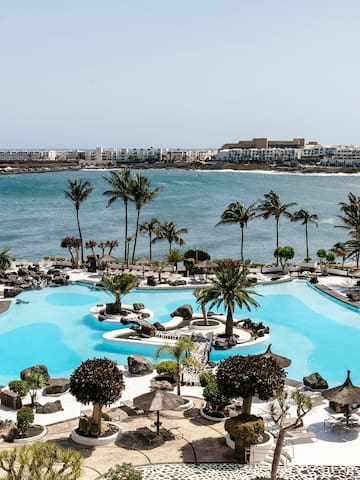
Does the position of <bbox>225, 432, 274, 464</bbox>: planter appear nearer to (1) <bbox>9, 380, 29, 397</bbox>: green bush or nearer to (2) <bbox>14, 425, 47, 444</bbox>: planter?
(2) <bbox>14, 425, 47, 444</bbox>: planter

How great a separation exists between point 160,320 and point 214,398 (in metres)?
17.2

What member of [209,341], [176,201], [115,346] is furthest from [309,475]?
[176,201]

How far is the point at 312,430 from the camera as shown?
21281mm

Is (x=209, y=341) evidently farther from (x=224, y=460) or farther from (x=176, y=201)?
(x=176, y=201)

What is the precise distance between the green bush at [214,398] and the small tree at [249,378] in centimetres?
242

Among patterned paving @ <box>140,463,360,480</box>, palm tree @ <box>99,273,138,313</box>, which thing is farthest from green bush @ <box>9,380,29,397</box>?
palm tree @ <box>99,273,138,313</box>

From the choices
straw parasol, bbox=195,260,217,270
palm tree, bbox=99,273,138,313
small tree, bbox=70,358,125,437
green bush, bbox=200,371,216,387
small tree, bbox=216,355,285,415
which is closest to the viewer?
small tree, bbox=216,355,285,415

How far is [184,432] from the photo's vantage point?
67.2ft

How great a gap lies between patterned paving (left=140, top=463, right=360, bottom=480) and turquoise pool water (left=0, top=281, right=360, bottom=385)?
38.1 ft

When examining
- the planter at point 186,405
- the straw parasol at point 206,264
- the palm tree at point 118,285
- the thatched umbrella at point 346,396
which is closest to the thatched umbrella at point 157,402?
the planter at point 186,405

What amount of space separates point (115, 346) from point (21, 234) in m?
63.5

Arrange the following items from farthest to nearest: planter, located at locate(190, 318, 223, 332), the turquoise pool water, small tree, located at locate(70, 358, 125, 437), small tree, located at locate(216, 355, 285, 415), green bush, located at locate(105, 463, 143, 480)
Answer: planter, located at locate(190, 318, 223, 332)
the turquoise pool water
small tree, located at locate(70, 358, 125, 437)
small tree, located at locate(216, 355, 285, 415)
green bush, located at locate(105, 463, 143, 480)

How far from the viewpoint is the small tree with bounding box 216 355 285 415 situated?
18641 mm

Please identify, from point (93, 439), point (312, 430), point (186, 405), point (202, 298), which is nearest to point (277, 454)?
point (312, 430)
